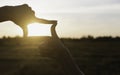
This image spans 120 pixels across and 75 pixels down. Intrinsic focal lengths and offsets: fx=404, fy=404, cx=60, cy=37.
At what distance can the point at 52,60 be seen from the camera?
7301mm

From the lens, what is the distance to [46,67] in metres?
9.03

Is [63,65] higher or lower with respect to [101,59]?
higher

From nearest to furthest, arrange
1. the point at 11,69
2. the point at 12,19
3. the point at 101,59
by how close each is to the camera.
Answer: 1. the point at 12,19
2. the point at 11,69
3. the point at 101,59

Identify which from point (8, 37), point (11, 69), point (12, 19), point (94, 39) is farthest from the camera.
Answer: point (94, 39)

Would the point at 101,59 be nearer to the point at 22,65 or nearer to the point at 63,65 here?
the point at 22,65

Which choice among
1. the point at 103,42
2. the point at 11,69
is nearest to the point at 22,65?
the point at 11,69

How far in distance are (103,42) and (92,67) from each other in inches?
130

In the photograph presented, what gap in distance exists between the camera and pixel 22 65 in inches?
355

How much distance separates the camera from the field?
341 inches

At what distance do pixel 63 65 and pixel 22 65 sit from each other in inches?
268

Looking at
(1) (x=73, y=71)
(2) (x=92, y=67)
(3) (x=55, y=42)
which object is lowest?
(2) (x=92, y=67)

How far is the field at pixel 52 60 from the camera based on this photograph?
28.4 feet

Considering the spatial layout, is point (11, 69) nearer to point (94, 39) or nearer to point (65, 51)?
point (94, 39)

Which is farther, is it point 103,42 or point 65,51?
point 103,42
